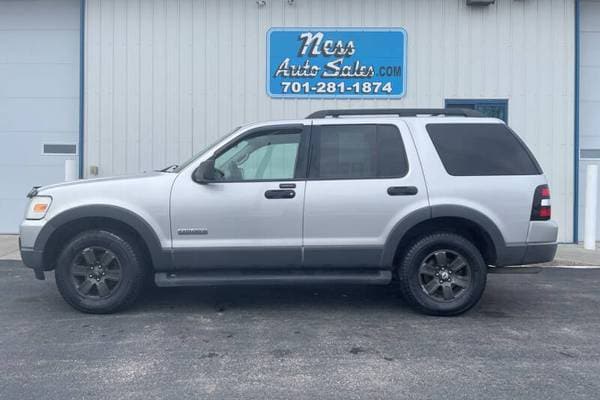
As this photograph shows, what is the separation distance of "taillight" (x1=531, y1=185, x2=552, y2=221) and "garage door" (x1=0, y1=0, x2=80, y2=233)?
8581mm

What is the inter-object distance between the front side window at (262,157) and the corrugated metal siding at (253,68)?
5.04 metres

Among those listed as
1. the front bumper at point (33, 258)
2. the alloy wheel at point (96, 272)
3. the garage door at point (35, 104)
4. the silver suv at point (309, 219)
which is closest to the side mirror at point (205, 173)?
the silver suv at point (309, 219)

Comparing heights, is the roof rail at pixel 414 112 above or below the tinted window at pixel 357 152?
above

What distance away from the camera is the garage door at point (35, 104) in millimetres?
12164

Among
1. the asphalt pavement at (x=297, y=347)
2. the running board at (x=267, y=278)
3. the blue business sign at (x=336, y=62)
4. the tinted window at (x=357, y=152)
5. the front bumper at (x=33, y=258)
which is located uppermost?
the blue business sign at (x=336, y=62)

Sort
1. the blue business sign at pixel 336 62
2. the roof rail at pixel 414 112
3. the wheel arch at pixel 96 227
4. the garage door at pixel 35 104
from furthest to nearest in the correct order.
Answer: the garage door at pixel 35 104 → the blue business sign at pixel 336 62 → the roof rail at pixel 414 112 → the wheel arch at pixel 96 227

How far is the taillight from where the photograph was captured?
21.2 feet

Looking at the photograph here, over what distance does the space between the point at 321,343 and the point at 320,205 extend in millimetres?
1349

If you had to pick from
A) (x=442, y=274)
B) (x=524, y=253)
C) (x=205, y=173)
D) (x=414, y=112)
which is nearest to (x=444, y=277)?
(x=442, y=274)

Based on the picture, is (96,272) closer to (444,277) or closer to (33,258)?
(33,258)

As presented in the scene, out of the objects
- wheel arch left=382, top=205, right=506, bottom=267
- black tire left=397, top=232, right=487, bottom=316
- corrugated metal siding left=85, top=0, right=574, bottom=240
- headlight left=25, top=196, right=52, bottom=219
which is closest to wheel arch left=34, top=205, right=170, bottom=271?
headlight left=25, top=196, right=52, bottom=219

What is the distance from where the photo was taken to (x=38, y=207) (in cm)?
652

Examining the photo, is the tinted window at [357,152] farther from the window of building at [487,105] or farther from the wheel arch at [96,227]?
the window of building at [487,105]

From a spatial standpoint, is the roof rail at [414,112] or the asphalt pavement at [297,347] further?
the roof rail at [414,112]
